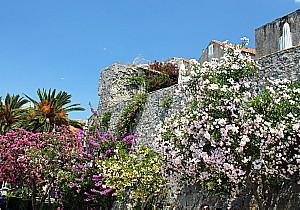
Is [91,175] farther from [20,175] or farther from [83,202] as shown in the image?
[20,175]

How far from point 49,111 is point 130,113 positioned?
775 cm

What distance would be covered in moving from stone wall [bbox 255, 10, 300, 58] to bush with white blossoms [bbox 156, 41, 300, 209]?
8542 millimetres

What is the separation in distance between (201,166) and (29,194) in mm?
11625

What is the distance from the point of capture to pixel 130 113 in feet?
39.1

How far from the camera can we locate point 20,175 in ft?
41.2

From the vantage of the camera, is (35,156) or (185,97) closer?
(185,97)

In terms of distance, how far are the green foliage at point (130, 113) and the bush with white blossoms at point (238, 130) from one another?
5.11 metres

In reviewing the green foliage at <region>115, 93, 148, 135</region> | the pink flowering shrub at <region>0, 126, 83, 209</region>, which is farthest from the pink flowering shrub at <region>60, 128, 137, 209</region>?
the pink flowering shrub at <region>0, 126, 83, 209</region>

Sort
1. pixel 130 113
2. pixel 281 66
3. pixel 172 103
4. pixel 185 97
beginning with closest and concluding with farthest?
pixel 281 66 → pixel 185 97 → pixel 172 103 → pixel 130 113

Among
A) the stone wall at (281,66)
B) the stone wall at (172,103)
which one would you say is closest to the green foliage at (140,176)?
the stone wall at (172,103)

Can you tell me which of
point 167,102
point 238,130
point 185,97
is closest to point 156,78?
point 167,102

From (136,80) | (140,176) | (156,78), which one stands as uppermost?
(156,78)

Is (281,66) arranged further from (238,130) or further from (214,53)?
(214,53)

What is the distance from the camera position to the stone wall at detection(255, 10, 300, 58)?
45.2 ft
